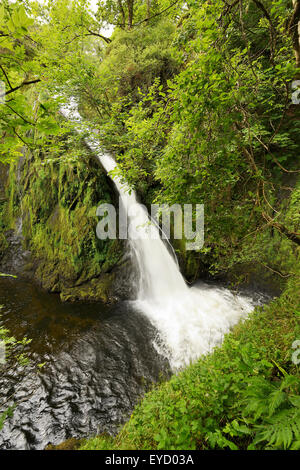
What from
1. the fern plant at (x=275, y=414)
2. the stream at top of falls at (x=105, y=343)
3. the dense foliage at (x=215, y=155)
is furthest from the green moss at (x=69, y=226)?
the fern plant at (x=275, y=414)

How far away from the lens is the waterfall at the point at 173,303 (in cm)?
458

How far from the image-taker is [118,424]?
3172mm

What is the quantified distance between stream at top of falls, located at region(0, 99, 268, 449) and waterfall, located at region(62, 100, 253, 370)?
0.03m

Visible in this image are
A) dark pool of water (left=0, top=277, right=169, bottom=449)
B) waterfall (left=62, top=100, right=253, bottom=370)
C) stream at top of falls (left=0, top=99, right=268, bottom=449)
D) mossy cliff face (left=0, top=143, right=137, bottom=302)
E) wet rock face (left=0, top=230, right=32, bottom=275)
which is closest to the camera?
dark pool of water (left=0, top=277, right=169, bottom=449)

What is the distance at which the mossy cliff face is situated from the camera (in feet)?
22.9

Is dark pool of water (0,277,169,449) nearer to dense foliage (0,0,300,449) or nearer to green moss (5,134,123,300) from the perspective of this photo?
dense foliage (0,0,300,449)

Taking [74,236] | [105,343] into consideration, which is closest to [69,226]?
[74,236]

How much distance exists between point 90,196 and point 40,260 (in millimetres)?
3751

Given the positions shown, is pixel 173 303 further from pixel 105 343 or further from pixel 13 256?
pixel 13 256

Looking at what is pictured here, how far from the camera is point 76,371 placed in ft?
13.8

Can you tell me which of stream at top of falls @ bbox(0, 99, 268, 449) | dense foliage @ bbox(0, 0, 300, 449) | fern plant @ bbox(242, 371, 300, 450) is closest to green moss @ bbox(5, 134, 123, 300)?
stream at top of falls @ bbox(0, 99, 268, 449)

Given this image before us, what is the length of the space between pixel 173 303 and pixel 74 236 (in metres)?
4.27

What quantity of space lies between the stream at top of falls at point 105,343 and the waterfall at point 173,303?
27mm
